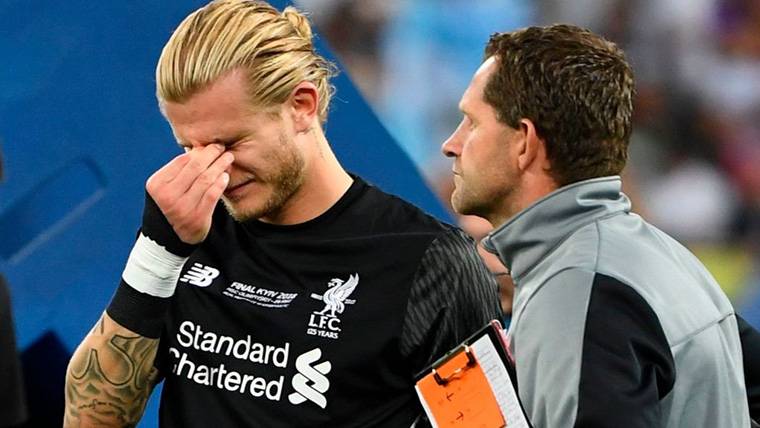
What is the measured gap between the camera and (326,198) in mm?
1822

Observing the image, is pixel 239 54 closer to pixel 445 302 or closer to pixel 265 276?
pixel 265 276

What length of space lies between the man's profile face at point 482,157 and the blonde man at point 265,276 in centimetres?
21

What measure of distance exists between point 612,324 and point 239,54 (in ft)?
2.33

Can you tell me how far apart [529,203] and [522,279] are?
0.09 metres

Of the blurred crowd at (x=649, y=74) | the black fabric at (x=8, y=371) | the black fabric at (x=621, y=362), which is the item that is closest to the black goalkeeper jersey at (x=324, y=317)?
the black fabric at (x=621, y=362)

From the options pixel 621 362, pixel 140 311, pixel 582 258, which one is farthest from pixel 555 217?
pixel 140 311

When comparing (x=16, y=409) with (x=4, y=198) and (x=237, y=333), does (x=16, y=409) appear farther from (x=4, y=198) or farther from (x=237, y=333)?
(x=237, y=333)

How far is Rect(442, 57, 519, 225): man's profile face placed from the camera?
1.53m

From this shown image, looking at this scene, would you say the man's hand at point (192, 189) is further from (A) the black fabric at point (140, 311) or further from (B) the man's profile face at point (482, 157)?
(B) the man's profile face at point (482, 157)

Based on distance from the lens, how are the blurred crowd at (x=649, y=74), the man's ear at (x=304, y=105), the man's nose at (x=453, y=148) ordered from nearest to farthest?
1. the man's nose at (x=453, y=148)
2. the man's ear at (x=304, y=105)
3. the blurred crowd at (x=649, y=74)

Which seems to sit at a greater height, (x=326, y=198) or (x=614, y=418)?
(x=326, y=198)

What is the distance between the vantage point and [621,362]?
1.31 m

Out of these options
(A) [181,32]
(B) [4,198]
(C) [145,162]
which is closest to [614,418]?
(A) [181,32]

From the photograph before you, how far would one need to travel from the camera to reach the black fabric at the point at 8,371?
240 cm
